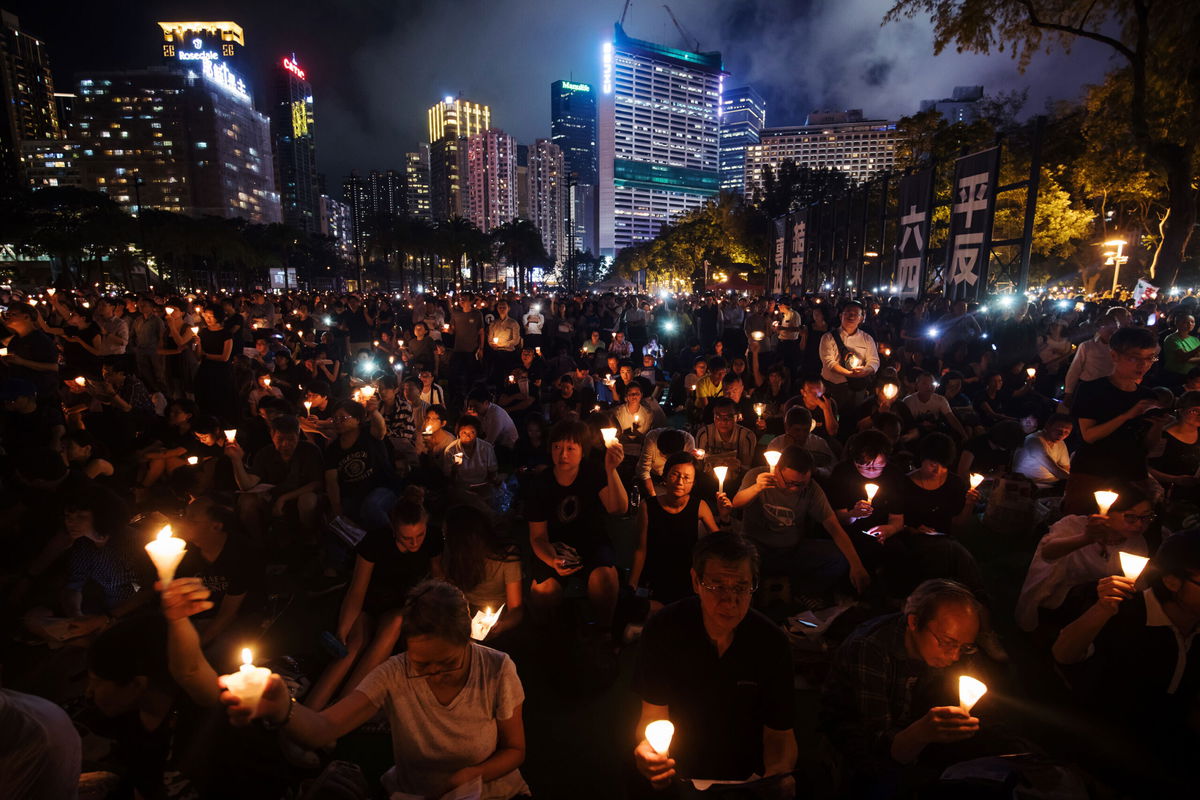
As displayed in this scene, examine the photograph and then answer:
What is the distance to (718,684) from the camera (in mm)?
2506

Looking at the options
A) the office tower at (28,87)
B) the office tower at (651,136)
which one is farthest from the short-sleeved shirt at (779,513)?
the office tower at (28,87)

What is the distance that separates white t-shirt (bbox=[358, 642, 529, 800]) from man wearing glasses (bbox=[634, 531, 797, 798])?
61cm

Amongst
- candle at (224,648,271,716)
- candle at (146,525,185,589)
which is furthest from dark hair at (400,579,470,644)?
candle at (146,525,185,589)

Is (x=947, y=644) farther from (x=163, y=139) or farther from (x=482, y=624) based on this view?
(x=163, y=139)

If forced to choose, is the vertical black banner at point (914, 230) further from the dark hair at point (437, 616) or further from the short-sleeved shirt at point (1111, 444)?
the dark hair at point (437, 616)

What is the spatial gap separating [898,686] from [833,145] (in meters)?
201

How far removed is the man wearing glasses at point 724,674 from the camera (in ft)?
8.09

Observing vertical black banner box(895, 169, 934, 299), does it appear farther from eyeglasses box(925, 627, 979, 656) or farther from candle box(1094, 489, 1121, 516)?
eyeglasses box(925, 627, 979, 656)

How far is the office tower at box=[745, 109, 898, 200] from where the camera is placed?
174 meters

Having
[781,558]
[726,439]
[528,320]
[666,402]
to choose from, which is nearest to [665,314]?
[528,320]

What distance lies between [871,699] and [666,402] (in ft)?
29.0

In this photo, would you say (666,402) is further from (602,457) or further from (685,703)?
(685,703)

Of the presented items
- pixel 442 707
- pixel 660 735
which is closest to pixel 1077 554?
pixel 660 735

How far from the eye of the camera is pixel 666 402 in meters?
11.5
